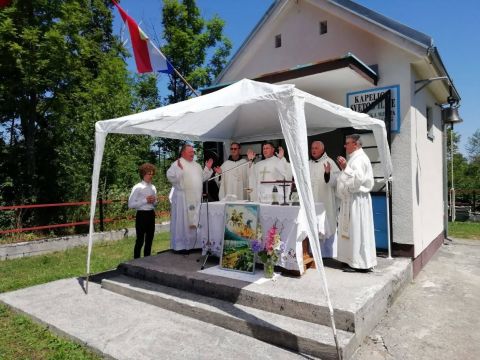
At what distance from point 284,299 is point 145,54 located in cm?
600

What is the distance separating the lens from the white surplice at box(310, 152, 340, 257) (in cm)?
588

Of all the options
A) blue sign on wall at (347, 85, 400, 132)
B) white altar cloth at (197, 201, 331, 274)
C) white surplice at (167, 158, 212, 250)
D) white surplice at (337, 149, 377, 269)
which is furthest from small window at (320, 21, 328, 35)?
white altar cloth at (197, 201, 331, 274)

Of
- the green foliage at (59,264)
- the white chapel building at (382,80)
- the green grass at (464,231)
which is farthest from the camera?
the green grass at (464,231)

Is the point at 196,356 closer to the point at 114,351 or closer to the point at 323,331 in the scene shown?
the point at 114,351

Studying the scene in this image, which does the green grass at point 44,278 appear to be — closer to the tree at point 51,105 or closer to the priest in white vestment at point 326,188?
the tree at point 51,105

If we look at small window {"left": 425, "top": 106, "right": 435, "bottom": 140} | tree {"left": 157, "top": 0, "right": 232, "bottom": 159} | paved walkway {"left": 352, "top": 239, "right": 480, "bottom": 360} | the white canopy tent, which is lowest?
paved walkway {"left": 352, "top": 239, "right": 480, "bottom": 360}

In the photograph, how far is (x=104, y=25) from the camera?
21.9 metres

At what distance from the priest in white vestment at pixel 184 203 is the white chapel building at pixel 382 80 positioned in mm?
2252

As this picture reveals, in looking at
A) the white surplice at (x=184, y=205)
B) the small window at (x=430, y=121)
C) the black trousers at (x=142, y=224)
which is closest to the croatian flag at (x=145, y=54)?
the white surplice at (x=184, y=205)

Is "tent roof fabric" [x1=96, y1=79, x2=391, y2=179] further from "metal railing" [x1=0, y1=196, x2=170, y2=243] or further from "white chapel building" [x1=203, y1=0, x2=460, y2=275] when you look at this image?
"metal railing" [x1=0, y1=196, x2=170, y2=243]

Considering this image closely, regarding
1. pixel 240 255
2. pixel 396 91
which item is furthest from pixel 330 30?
pixel 240 255

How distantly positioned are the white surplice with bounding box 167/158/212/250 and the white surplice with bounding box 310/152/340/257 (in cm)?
226

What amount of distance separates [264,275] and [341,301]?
1.27m

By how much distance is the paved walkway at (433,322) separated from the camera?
366 centimetres
